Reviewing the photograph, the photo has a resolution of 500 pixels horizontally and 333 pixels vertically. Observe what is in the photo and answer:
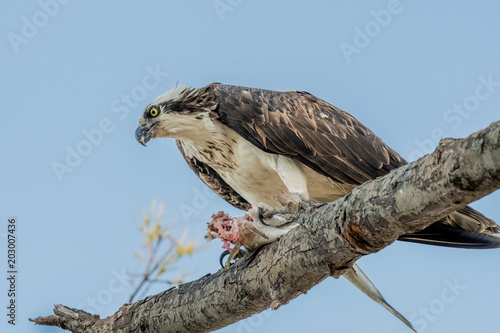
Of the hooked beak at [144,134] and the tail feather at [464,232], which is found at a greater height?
the hooked beak at [144,134]

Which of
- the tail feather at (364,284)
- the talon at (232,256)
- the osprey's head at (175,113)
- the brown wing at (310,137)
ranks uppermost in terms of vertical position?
the osprey's head at (175,113)

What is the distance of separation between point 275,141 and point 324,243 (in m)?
2.29

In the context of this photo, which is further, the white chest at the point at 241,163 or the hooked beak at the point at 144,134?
the hooked beak at the point at 144,134

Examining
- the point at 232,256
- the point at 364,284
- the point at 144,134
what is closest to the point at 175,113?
the point at 144,134

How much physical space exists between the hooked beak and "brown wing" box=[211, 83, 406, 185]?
0.87 metres

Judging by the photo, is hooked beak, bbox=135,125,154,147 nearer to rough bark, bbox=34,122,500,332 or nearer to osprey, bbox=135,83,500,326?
osprey, bbox=135,83,500,326

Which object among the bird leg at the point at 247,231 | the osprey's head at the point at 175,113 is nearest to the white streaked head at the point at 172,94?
the osprey's head at the point at 175,113

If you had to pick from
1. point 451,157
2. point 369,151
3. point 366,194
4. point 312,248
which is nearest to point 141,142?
point 369,151

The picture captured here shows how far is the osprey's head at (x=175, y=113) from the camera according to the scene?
6.86 m

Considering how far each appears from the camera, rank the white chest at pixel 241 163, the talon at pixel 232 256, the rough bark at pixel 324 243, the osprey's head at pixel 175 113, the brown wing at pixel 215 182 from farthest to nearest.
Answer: the brown wing at pixel 215 182 → the osprey's head at pixel 175 113 → the white chest at pixel 241 163 → the talon at pixel 232 256 → the rough bark at pixel 324 243

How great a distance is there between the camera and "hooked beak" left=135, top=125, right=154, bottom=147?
7020mm

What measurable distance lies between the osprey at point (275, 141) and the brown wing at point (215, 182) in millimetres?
225

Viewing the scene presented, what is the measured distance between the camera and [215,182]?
751 cm

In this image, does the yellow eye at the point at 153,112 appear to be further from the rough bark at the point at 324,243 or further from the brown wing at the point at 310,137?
the rough bark at the point at 324,243
